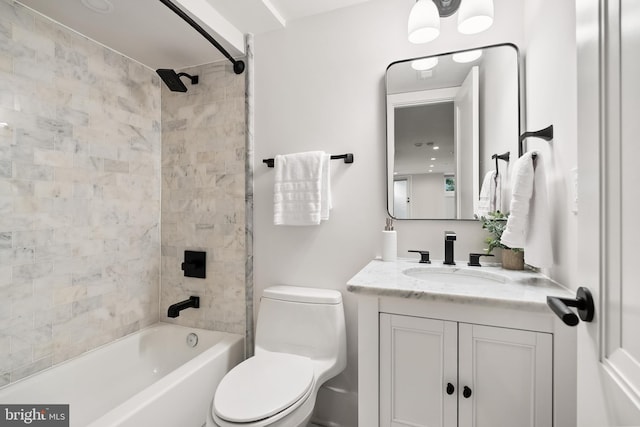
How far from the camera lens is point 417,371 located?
3.38ft

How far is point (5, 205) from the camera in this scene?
4.16 feet

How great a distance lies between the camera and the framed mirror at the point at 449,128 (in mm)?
1340

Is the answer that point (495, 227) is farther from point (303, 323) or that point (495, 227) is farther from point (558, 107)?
point (303, 323)

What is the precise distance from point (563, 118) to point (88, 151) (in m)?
2.18

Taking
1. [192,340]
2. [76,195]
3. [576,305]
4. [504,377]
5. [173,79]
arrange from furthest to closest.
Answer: [192,340], [173,79], [76,195], [504,377], [576,305]

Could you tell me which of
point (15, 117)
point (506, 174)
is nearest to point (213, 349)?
point (15, 117)

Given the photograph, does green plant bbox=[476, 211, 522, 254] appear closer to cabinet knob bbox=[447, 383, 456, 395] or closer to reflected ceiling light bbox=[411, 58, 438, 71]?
cabinet knob bbox=[447, 383, 456, 395]

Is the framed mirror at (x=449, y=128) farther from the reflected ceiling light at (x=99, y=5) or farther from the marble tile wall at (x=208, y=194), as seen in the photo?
the reflected ceiling light at (x=99, y=5)

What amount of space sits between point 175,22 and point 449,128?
4.88 feet

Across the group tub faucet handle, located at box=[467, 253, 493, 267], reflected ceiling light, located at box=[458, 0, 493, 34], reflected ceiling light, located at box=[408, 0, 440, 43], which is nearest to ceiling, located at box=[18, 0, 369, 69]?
reflected ceiling light, located at box=[408, 0, 440, 43]

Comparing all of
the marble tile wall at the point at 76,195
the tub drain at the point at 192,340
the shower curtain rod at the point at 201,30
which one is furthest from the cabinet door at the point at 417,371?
the shower curtain rod at the point at 201,30

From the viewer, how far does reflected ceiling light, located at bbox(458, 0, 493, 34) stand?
1182mm

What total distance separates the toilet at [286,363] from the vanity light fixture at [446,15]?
1304mm

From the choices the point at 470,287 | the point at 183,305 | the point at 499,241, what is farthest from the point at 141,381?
the point at 499,241
